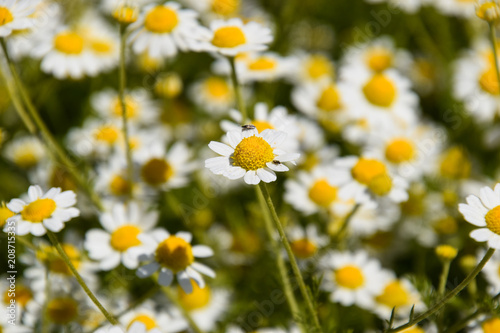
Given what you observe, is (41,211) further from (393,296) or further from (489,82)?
(489,82)

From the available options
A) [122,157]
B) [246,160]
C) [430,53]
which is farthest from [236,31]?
[430,53]

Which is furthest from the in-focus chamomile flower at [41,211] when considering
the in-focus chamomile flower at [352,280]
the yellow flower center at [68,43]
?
the yellow flower center at [68,43]

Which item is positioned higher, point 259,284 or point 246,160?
point 246,160

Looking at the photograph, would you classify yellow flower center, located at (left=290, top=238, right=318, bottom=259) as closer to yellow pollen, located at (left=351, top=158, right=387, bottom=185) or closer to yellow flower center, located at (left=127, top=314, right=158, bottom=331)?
yellow pollen, located at (left=351, top=158, right=387, bottom=185)

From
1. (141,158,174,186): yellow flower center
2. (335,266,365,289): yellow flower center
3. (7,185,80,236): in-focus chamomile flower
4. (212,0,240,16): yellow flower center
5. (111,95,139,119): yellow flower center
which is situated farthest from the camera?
(111,95,139,119): yellow flower center

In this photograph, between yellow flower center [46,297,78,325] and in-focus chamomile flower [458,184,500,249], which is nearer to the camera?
in-focus chamomile flower [458,184,500,249]

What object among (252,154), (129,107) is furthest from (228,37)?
(129,107)

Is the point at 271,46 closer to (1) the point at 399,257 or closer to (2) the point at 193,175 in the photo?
(2) the point at 193,175

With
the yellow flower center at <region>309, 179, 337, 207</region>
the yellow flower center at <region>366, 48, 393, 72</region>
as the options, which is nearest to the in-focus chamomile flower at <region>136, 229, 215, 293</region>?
the yellow flower center at <region>309, 179, 337, 207</region>
